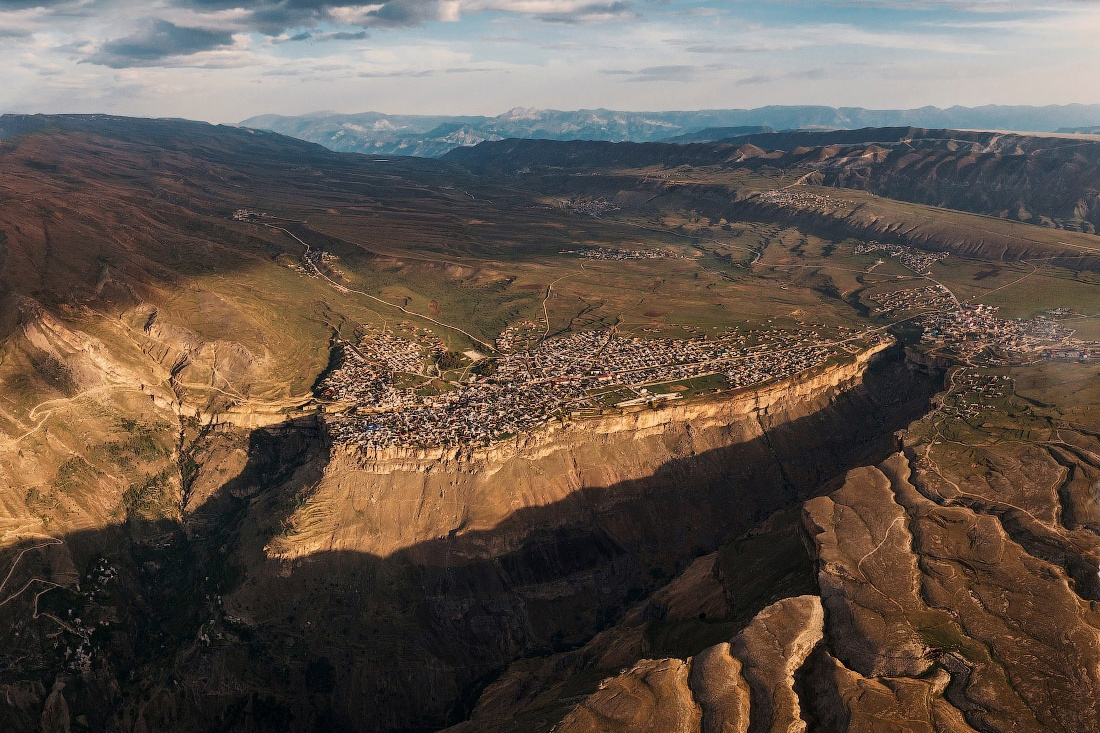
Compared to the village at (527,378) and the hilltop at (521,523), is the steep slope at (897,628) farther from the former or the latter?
the village at (527,378)

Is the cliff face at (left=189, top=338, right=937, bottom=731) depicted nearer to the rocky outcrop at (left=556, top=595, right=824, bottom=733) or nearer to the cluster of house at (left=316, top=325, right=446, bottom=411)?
the cluster of house at (left=316, top=325, right=446, bottom=411)

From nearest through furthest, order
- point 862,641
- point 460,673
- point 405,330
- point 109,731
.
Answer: point 862,641, point 109,731, point 460,673, point 405,330

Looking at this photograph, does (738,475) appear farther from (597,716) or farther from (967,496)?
(597,716)

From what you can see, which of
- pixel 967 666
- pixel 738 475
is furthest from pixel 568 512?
pixel 967 666

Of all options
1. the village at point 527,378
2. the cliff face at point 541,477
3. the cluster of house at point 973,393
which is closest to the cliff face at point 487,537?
the cliff face at point 541,477

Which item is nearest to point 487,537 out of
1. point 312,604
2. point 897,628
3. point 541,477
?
point 541,477

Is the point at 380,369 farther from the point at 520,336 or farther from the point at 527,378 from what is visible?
the point at 520,336

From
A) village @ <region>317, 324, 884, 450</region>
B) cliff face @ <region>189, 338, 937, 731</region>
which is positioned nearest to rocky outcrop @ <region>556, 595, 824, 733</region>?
cliff face @ <region>189, 338, 937, 731</region>
